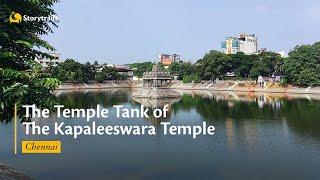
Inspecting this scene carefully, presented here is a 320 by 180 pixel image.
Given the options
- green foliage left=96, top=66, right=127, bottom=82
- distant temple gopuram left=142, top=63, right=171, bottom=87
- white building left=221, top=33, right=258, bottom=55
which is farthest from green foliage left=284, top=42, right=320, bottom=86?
white building left=221, top=33, right=258, bottom=55

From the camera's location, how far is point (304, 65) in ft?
253

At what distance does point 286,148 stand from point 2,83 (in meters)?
18.5

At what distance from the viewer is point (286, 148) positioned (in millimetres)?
24078

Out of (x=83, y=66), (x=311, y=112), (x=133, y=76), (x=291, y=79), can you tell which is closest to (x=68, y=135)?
(x=311, y=112)

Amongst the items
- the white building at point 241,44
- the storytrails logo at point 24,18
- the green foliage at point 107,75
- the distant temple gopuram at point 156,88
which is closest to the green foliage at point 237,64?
the green foliage at point 107,75

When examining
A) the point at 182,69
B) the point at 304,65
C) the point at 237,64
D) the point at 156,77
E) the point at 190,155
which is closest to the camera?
the point at 190,155

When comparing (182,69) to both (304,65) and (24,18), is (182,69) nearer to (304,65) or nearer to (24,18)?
(304,65)

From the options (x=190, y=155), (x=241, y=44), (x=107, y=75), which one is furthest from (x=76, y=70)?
(x=190, y=155)

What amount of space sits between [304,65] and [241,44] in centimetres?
8442

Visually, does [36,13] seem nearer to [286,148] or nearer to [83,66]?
[286,148]

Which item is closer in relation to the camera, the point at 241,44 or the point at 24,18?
the point at 24,18

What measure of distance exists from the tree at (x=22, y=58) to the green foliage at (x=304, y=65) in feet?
231

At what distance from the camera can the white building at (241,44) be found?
157 m

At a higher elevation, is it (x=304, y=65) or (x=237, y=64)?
(x=237, y=64)
